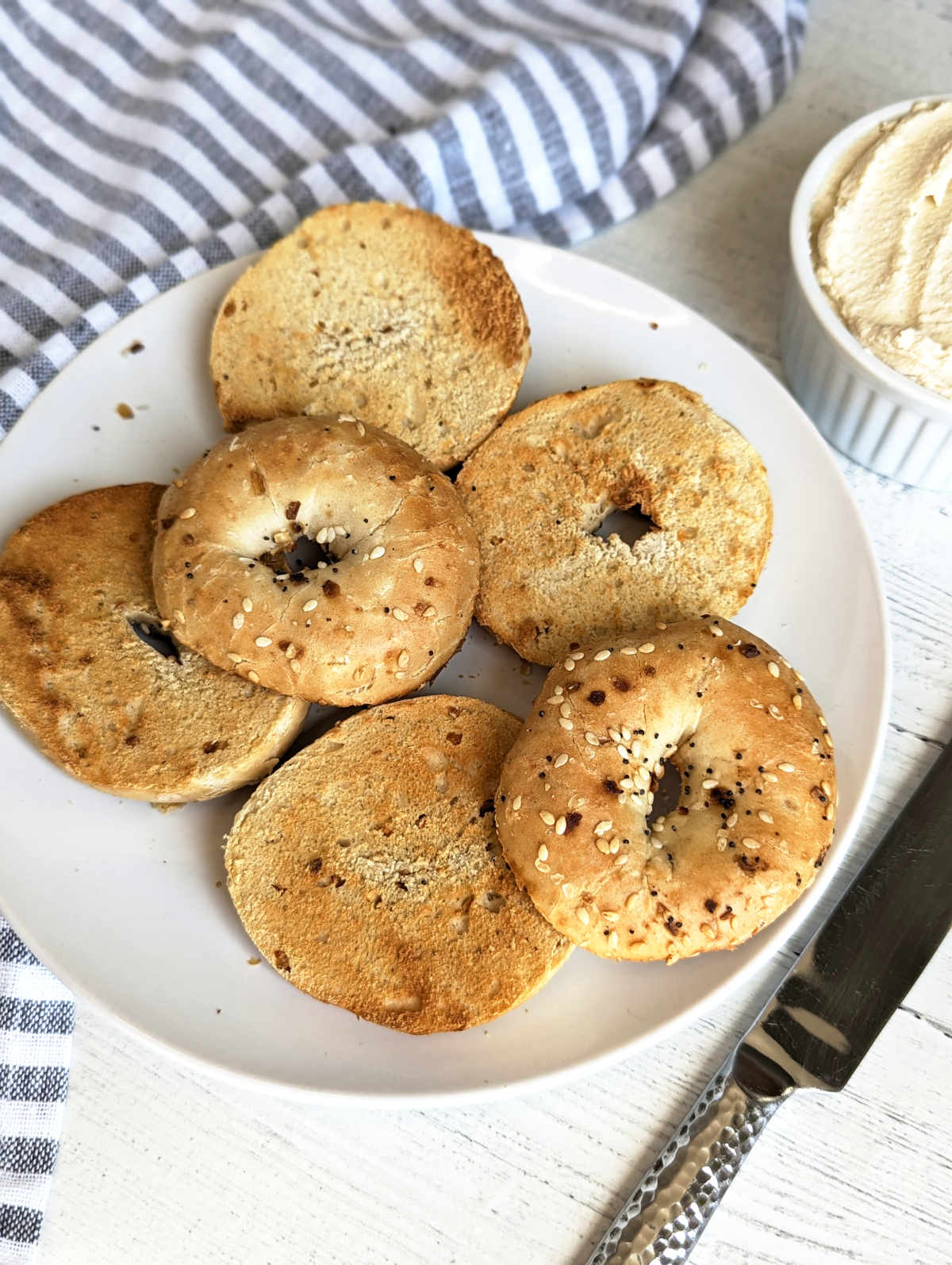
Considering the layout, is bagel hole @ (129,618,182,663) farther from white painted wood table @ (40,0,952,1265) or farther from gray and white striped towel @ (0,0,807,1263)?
gray and white striped towel @ (0,0,807,1263)

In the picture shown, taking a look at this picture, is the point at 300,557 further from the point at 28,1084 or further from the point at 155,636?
the point at 28,1084

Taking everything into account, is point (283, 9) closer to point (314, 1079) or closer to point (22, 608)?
point (22, 608)

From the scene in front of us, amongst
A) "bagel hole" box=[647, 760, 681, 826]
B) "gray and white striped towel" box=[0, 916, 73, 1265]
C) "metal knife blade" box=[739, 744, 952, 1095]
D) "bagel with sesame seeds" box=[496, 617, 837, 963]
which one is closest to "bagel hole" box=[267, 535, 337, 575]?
"bagel with sesame seeds" box=[496, 617, 837, 963]

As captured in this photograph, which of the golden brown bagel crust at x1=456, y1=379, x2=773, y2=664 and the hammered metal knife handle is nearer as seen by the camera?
the hammered metal knife handle

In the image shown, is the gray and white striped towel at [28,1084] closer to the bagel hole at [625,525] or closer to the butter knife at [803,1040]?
the butter knife at [803,1040]

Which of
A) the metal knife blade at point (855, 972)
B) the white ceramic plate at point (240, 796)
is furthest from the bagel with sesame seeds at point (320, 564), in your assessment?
the metal knife blade at point (855, 972)
